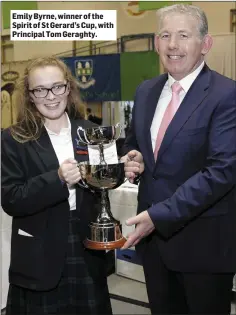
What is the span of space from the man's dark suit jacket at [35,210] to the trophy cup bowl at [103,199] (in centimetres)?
6

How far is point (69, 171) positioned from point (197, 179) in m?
0.41

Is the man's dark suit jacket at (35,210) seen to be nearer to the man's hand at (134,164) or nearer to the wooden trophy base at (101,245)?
the wooden trophy base at (101,245)

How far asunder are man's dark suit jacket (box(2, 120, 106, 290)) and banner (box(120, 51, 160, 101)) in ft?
4.90

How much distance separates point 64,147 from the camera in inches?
56.2

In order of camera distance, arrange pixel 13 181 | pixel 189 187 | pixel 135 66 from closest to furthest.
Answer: pixel 189 187 < pixel 13 181 < pixel 135 66

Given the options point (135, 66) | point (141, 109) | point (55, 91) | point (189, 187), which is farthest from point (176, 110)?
point (135, 66)

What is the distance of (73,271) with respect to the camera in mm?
1433

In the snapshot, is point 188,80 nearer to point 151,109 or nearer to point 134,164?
point 151,109

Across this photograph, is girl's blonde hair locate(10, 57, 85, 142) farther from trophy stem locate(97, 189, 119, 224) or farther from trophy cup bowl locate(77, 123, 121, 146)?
trophy stem locate(97, 189, 119, 224)

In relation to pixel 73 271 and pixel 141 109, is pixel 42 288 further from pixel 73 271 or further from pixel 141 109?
pixel 141 109

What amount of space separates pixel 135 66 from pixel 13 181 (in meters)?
1.72
